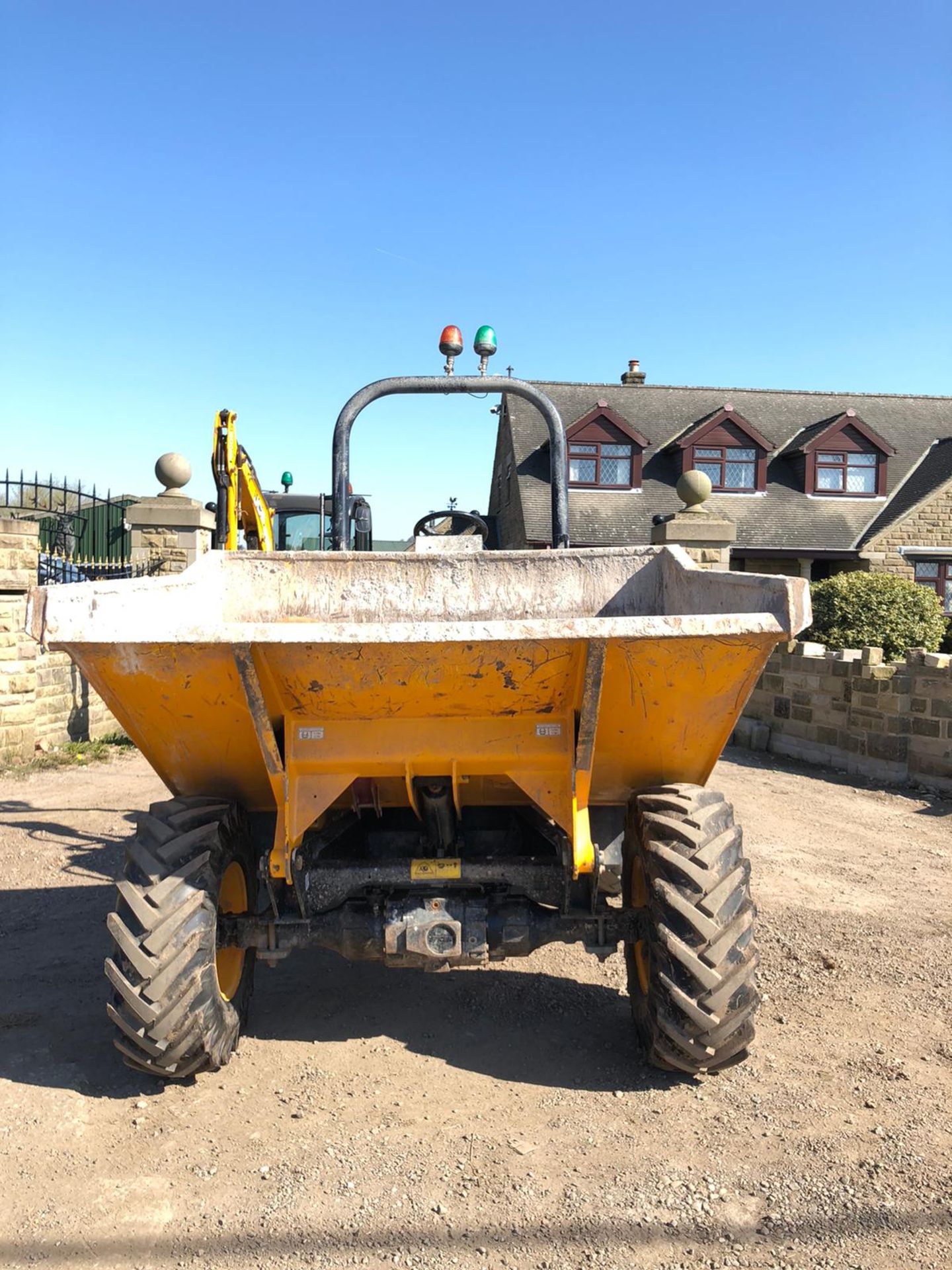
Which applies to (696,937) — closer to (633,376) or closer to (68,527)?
(68,527)

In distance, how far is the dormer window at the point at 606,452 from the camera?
20.9 m

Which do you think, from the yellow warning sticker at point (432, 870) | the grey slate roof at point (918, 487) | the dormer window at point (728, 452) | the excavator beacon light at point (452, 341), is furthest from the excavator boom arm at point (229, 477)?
the grey slate roof at point (918, 487)

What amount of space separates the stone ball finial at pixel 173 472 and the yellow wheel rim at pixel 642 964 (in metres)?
8.73

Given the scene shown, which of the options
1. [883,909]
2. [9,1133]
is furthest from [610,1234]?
[883,909]

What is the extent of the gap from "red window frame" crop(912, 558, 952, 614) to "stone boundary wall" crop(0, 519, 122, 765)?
59.2ft

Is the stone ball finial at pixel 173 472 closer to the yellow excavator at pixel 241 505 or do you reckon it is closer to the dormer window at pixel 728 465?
the yellow excavator at pixel 241 505

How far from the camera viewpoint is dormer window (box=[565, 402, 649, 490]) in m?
20.9

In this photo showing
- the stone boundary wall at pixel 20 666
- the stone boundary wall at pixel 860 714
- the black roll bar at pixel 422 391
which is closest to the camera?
the black roll bar at pixel 422 391

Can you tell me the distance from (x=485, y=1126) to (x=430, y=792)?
1.04 m

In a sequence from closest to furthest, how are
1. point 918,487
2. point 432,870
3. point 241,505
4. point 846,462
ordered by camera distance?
1. point 432,870
2. point 241,505
3. point 918,487
4. point 846,462

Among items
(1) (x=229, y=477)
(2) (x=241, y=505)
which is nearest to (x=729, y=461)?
(2) (x=241, y=505)

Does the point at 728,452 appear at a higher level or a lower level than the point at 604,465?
higher

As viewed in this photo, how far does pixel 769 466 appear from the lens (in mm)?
21984

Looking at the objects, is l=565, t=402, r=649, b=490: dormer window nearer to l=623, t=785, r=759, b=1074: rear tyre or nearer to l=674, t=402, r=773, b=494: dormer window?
l=674, t=402, r=773, b=494: dormer window
